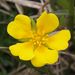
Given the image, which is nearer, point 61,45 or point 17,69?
point 61,45

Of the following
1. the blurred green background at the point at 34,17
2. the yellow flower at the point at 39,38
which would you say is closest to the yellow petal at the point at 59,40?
the yellow flower at the point at 39,38

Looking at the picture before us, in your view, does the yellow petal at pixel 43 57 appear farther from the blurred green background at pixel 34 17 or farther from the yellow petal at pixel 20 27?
the blurred green background at pixel 34 17

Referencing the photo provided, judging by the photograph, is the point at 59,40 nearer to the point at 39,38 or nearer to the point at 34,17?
the point at 39,38

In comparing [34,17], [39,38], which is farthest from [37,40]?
[34,17]

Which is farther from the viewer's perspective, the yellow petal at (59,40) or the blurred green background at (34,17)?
the blurred green background at (34,17)

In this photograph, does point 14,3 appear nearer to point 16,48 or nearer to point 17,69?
point 17,69

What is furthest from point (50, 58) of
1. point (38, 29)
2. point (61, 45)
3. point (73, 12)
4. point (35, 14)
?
point (35, 14)
